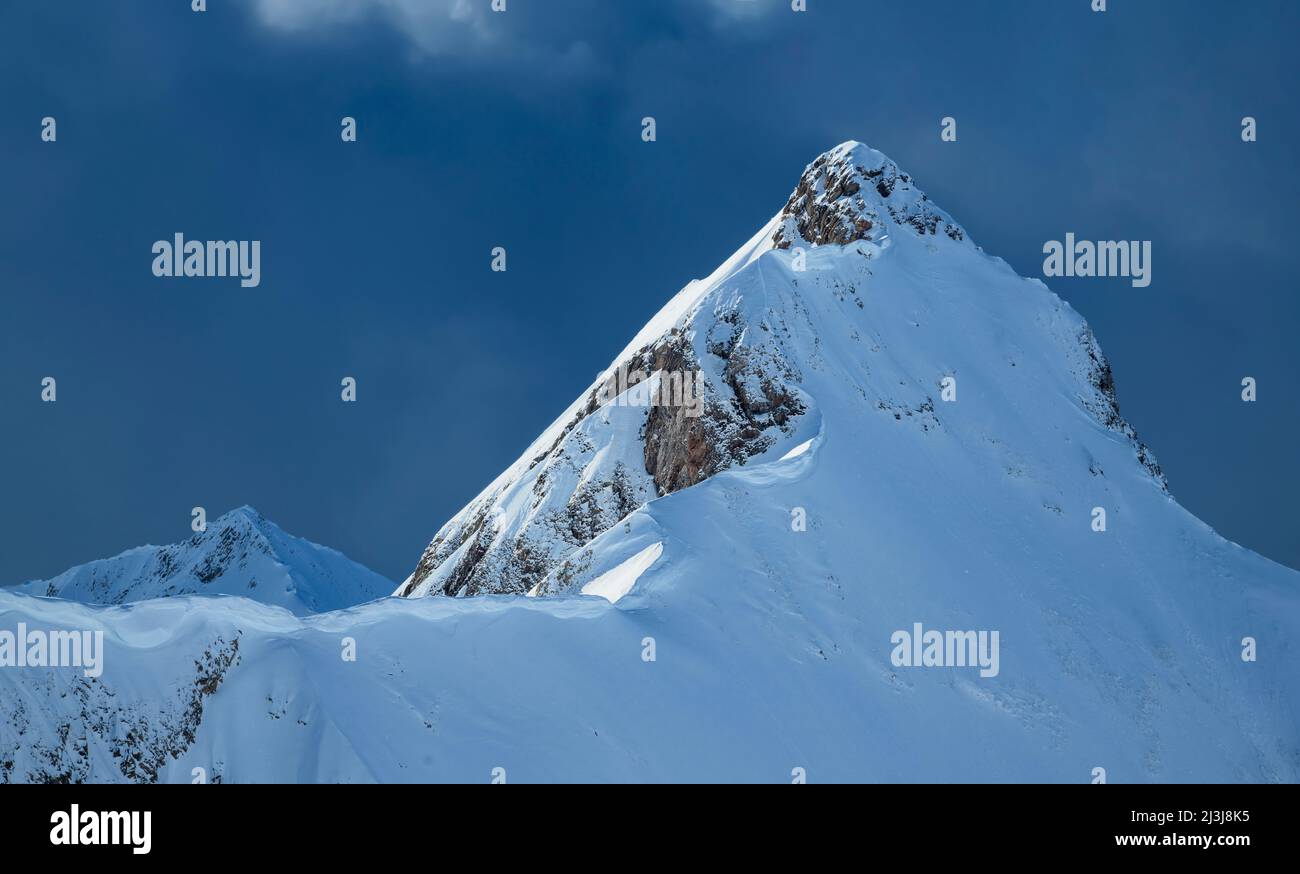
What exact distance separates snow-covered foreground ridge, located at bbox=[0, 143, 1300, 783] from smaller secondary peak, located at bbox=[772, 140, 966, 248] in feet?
0.59

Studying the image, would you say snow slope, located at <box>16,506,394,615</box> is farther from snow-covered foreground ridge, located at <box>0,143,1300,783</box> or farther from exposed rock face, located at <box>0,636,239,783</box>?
exposed rock face, located at <box>0,636,239,783</box>

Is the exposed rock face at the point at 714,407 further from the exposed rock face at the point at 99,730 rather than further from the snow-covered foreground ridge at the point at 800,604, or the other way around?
the exposed rock face at the point at 99,730

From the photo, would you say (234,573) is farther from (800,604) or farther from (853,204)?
(800,604)

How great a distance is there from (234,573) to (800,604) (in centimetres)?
12118

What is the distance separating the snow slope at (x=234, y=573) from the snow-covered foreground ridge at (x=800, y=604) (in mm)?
84964

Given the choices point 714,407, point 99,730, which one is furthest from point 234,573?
point 99,730

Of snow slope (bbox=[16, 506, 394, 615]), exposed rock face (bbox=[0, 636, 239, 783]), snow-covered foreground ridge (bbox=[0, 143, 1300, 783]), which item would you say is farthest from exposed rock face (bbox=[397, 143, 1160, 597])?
snow slope (bbox=[16, 506, 394, 615])

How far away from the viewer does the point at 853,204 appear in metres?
58.0

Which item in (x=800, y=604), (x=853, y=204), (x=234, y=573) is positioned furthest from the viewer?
(x=234, y=573)

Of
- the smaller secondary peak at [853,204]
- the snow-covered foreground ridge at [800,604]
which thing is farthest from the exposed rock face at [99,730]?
the smaller secondary peak at [853,204]

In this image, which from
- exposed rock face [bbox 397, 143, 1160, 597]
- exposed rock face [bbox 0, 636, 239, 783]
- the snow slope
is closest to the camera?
exposed rock face [bbox 0, 636, 239, 783]

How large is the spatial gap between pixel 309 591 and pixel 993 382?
10876cm

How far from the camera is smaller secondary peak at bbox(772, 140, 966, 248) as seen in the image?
57469 millimetres
